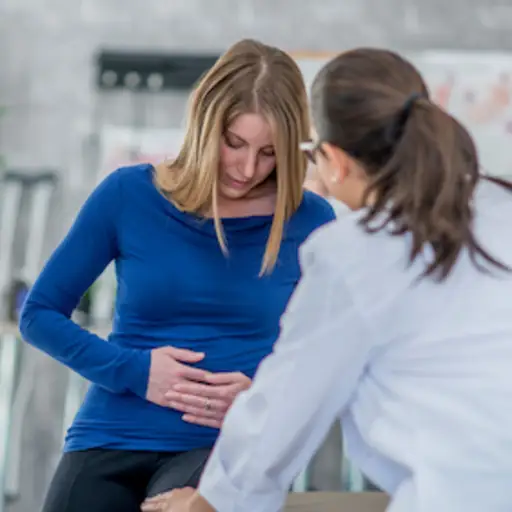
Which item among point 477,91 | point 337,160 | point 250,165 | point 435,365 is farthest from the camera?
point 477,91

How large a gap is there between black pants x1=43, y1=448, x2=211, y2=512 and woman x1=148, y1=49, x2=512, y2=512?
0.35m

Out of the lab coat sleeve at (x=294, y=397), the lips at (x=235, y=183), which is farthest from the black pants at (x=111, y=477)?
the lips at (x=235, y=183)

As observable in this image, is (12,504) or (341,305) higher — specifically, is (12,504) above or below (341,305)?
below

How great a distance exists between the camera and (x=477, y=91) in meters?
3.03

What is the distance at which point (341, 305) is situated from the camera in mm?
1018

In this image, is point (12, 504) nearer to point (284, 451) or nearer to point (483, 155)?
point (483, 155)

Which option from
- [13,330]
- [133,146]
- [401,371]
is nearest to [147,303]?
[401,371]

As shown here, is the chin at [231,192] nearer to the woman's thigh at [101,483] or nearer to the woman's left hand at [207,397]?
the woman's left hand at [207,397]

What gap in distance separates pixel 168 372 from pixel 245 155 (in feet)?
1.14

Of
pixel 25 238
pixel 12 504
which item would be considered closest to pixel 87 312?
pixel 25 238

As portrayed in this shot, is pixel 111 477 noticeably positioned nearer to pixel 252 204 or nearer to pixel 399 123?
pixel 252 204

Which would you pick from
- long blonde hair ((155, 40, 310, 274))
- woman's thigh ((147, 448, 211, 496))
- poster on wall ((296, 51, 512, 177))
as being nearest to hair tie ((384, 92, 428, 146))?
long blonde hair ((155, 40, 310, 274))

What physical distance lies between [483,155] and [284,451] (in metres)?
2.09

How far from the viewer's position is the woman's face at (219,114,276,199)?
1490 millimetres
